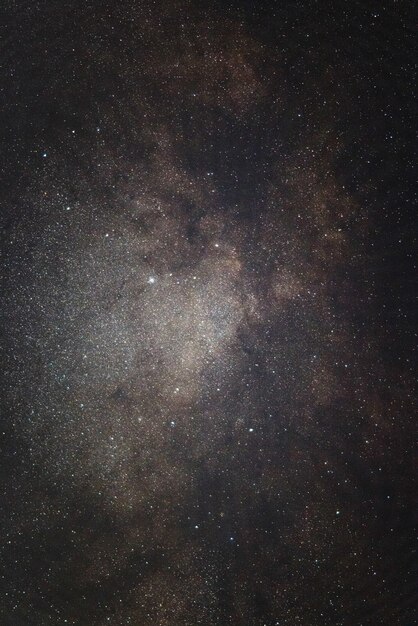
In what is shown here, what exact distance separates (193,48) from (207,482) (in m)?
1.73

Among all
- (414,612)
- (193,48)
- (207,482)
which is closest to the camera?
(193,48)

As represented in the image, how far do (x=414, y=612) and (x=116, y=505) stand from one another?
55.4 inches

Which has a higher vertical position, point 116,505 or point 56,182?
point 56,182

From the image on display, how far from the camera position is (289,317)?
1.61 metres

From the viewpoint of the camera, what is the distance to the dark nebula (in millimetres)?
1542

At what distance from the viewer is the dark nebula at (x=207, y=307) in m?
1.54

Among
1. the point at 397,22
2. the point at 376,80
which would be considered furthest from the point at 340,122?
the point at 397,22

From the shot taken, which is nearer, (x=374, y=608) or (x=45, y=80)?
(x=45, y=80)

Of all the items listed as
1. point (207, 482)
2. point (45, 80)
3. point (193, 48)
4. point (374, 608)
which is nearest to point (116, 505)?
point (207, 482)

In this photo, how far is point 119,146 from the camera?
154cm

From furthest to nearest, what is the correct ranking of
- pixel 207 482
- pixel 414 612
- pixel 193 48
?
1. pixel 414 612
2. pixel 207 482
3. pixel 193 48

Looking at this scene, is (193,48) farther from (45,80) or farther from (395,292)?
(395,292)

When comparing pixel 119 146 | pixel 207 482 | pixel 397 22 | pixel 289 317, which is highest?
pixel 119 146

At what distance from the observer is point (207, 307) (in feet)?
5.16
